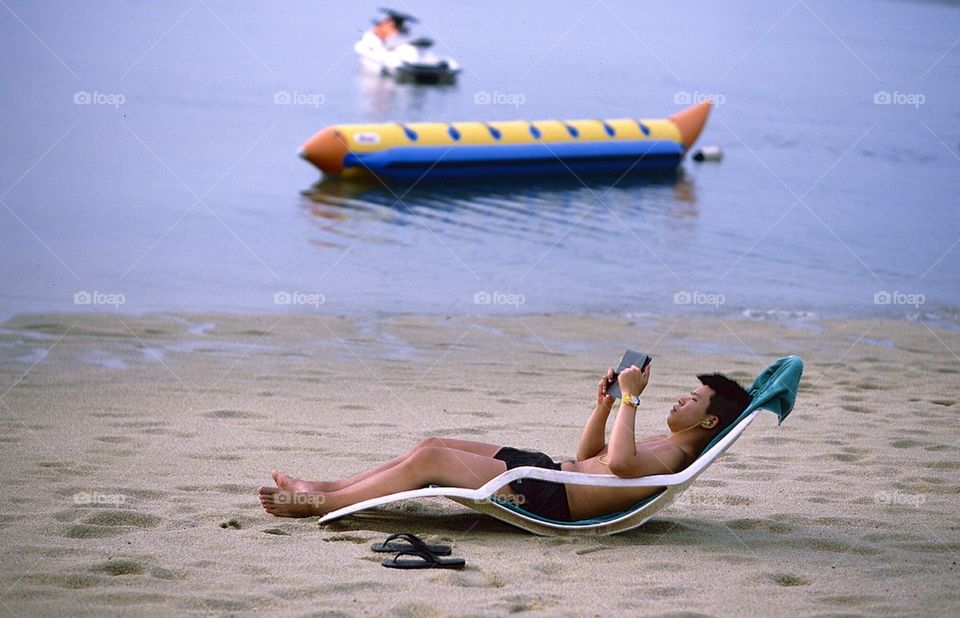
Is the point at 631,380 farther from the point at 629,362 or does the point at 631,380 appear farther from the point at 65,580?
the point at 65,580

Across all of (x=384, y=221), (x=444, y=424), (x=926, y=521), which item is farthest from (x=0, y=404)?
(x=384, y=221)

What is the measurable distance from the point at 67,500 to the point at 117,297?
16.3 feet

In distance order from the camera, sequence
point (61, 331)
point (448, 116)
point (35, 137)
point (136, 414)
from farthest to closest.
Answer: point (448, 116), point (35, 137), point (61, 331), point (136, 414)

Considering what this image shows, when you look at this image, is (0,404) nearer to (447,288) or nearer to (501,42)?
(447,288)

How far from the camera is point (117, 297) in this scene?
30.8ft

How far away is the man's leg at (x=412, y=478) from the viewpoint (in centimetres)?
461

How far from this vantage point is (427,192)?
49.3 ft
